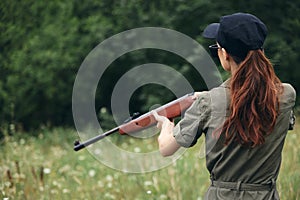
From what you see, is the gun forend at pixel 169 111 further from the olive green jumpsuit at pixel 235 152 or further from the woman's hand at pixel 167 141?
the olive green jumpsuit at pixel 235 152

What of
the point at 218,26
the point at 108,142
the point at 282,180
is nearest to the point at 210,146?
the point at 218,26

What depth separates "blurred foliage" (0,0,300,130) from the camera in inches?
376

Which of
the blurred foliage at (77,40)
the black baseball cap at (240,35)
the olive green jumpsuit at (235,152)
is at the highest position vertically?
the black baseball cap at (240,35)

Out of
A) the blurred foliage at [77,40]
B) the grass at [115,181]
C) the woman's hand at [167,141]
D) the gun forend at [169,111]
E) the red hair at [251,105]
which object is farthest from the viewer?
the blurred foliage at [77,40]

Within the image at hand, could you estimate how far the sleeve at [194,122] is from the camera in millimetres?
2727

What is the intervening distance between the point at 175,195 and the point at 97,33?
6108 millimetres

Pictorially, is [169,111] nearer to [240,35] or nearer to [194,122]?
[194,122]

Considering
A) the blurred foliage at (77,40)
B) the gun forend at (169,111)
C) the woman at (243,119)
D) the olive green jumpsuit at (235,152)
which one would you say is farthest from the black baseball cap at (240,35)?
the blurred foliage at (77,40)

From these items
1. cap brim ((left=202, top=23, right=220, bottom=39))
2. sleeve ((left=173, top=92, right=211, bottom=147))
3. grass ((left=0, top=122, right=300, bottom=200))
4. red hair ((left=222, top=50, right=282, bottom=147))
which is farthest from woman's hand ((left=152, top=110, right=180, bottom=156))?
grass ((left=0, top=122, right=300, bottom=200))

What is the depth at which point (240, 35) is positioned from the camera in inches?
107

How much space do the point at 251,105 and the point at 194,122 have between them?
276 millimetres

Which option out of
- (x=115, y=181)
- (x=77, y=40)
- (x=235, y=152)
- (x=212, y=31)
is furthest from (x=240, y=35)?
(x=77, y=40)

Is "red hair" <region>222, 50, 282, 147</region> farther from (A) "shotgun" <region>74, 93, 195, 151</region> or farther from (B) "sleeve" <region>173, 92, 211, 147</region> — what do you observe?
(A) "shotgun" <region>74, 93, 195, 151</region>

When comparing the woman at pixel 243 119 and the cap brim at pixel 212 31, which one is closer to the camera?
the woman at pixel 243 119
